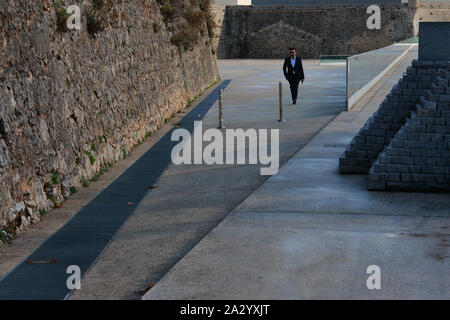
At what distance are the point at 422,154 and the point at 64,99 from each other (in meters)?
5.54

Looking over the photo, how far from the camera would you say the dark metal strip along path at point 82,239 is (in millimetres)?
7055

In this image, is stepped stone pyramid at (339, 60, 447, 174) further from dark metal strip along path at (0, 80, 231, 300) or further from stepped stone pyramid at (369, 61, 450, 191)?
dark metal strip along path at (0, 80, 231, 300)

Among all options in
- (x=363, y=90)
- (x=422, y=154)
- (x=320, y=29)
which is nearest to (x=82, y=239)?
(x=422, y=154)

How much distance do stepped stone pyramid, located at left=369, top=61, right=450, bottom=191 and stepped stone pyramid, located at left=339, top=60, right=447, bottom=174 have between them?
751 millimetres

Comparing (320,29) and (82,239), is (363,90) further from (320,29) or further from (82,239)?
(320,29)

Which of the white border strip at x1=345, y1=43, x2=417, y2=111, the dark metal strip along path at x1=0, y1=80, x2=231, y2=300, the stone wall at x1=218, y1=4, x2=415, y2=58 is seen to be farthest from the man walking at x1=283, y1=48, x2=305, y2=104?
the stone wall at x1=218, y1=4, x2=415, y2=58

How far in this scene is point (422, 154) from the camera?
401 inches

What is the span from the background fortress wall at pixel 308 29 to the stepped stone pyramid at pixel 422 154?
5298cm

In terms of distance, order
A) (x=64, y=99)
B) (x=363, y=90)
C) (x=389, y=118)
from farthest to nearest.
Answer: (x=363, y=90) < (x=64, y=99) < (x=389, y=118)

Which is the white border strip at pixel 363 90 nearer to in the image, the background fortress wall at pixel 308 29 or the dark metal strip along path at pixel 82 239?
the dark metal strip along path at pixel 82 239

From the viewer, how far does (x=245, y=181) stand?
1180 centimetres

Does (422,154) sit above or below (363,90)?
above

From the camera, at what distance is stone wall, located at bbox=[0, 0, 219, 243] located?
9594 millimetres
